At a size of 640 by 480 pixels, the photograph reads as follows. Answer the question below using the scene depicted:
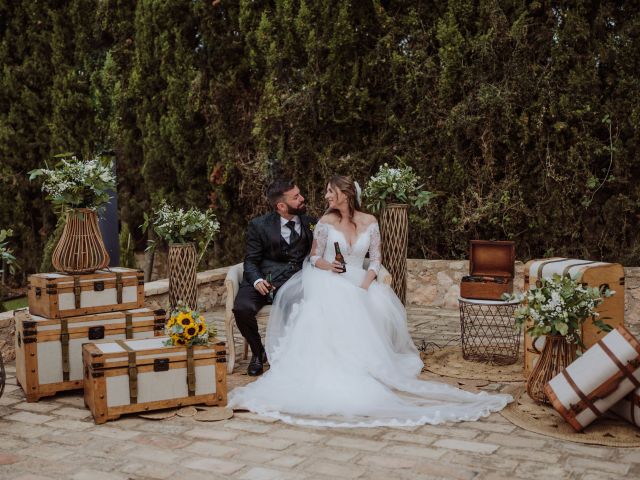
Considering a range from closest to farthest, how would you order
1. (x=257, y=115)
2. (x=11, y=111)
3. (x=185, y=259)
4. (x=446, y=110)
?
(x=185, y=259)
(x=446, y=110)
(x=257, y=115)
(x=11, y=111)

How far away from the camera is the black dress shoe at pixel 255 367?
17.6ft

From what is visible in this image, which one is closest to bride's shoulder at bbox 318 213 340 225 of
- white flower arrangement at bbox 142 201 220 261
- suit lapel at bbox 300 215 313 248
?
suit lapel at bbox 300 215 313 248

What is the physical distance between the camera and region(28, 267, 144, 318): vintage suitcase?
4918 millimetres

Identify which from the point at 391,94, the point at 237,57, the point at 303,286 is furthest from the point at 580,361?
the point at 237,57

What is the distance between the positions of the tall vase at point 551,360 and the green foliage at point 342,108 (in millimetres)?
3305

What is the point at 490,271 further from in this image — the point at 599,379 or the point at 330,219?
the point at 599,379

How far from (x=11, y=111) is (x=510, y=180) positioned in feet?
21.3

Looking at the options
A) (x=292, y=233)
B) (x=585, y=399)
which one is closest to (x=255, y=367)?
(x=292, y=233)

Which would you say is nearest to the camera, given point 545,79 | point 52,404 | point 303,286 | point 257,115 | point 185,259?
point 52,404

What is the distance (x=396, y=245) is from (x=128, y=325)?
2.15 meters

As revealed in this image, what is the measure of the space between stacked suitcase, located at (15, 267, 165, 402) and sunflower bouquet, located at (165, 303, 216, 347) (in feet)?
2.08

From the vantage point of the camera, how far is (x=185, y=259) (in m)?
5.90

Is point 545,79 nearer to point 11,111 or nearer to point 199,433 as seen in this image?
point 199,433

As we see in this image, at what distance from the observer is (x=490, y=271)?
5887 millimetres
